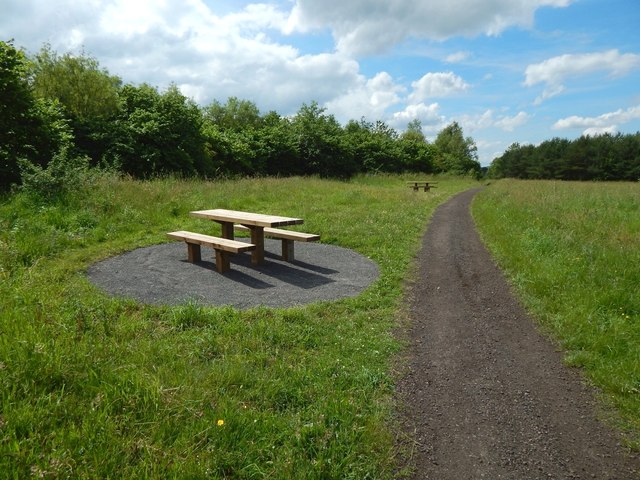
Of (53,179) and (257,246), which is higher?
(53,179)

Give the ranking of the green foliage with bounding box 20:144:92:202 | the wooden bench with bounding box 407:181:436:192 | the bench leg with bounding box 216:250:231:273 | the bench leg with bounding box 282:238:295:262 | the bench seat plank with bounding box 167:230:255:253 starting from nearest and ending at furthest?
1. the bench seat plank with bounding box 167:230:255:253
2. the bench leg with bounding box 216:250:231:273
3. the bench leg with bounding box 282:238:295:262
4. the green foliage with bounding box 20:144:92:202
5. the wooden bench with bounding box 407:181:436:192

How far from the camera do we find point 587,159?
54250 millimetres

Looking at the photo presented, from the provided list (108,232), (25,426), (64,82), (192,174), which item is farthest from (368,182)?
(25,426)

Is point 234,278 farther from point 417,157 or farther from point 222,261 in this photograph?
point 417,157

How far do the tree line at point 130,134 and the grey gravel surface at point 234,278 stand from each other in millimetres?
5152

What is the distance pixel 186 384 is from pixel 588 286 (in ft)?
17.4

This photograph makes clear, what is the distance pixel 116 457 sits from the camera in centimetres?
252

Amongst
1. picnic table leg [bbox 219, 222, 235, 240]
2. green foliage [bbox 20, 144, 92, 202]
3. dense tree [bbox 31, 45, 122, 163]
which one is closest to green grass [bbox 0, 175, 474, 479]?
picnic table leg [bbox 219, 222, 235, 240]

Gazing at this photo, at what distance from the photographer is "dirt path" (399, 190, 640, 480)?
282cm

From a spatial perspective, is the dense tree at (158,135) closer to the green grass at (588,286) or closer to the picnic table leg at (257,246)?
the picnic table leg at (257,246)

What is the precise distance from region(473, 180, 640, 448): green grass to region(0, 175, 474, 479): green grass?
6.11 ft

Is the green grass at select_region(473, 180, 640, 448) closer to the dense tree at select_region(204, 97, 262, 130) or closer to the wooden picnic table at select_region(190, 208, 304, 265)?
the wooden picnic table at select_region(190, 208, 304, 265)

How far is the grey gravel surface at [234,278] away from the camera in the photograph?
5.75 meters

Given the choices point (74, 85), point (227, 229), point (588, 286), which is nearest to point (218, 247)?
point (227, 229)
